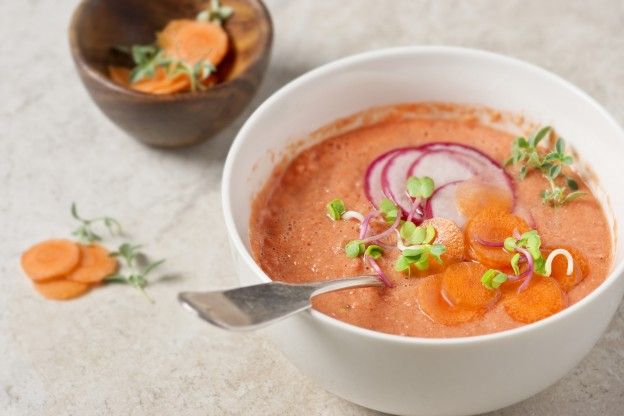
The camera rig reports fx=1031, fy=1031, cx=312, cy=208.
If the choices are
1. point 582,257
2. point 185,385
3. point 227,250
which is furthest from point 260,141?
point 582,257

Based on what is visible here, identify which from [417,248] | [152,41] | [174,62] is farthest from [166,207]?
[417,248]

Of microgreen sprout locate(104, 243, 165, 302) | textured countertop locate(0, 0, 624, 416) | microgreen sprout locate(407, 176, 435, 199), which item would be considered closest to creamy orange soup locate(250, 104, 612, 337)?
microgreen sprout locate(407, 176, 435, 199)

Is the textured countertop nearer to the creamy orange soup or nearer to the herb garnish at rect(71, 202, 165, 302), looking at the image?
the herb garnish at rect(71, 202, 165, 302)

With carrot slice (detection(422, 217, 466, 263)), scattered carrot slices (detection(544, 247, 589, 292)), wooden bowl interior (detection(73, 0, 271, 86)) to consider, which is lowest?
wooden bowl interior (detection(73, 0, 271, 86))

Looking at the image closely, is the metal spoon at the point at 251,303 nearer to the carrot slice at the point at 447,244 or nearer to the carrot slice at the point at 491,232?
the carrot slice at the point at 447,244

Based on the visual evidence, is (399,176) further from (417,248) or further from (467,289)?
(467,289)

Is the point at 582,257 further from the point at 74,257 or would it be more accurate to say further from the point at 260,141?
the point at 74,257
